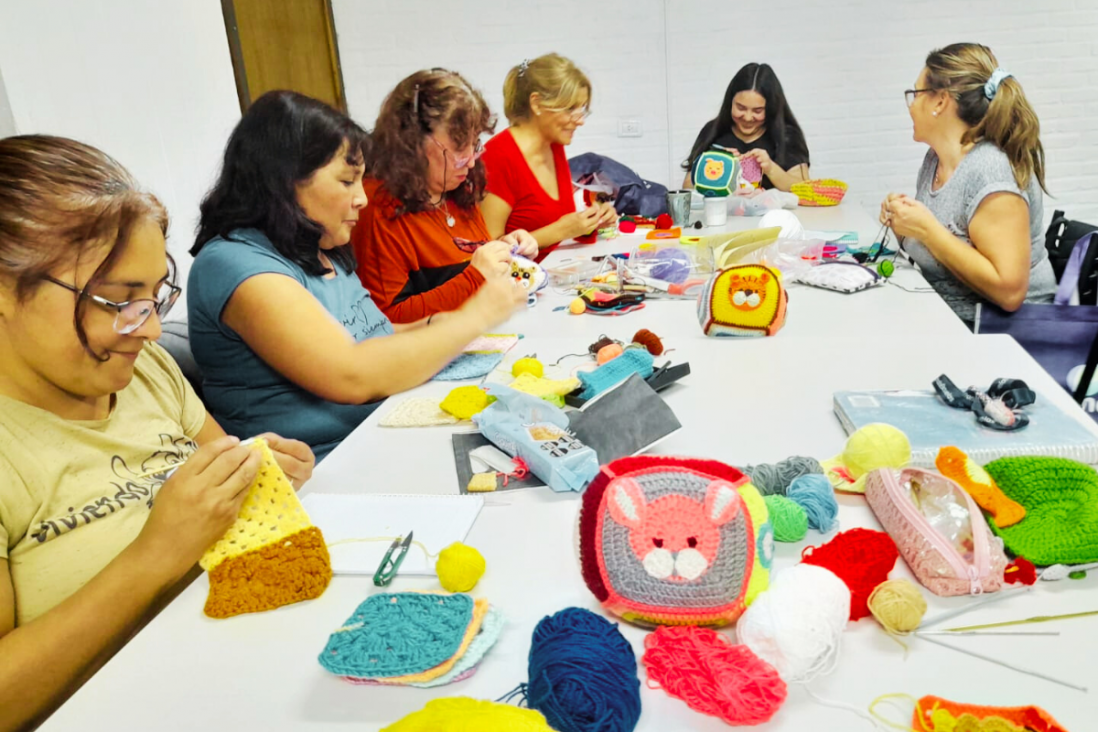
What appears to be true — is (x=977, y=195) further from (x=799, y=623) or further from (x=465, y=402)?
(x=799, y=623)

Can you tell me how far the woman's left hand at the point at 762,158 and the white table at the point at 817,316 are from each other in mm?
1378

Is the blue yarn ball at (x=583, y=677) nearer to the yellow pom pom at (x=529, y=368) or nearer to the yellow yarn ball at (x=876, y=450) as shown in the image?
the yellow yarn ball at (x=876, y=450)

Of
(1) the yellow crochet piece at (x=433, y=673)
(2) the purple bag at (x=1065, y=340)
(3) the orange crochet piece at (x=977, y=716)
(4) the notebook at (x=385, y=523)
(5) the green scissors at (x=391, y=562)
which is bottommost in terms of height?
(2) the purple bag at (x=1065, y=340)

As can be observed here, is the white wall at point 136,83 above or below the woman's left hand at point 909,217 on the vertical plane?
above

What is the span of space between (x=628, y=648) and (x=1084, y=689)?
0.40 metres

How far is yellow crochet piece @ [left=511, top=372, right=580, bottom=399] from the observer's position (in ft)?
4.49

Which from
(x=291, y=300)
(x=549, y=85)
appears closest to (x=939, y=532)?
(x=291, y=300)

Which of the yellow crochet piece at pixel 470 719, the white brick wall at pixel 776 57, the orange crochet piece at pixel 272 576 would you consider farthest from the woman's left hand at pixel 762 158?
Answer: the yellow crochet piece at pixel 470 719

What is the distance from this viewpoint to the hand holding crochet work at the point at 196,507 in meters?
0.88

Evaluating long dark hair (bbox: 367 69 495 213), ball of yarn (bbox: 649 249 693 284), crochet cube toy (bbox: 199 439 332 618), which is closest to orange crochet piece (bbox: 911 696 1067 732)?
crochet cube toy (bbox: 199 439 332 618)

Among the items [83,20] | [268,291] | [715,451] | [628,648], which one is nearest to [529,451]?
[715,451]

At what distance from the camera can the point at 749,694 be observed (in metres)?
0.68

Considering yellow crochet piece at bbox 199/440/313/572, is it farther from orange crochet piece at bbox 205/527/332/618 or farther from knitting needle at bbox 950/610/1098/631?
knitting needle at bbox 950/610/1098/631

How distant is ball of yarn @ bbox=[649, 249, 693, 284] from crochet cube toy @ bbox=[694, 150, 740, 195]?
2.79 ft
